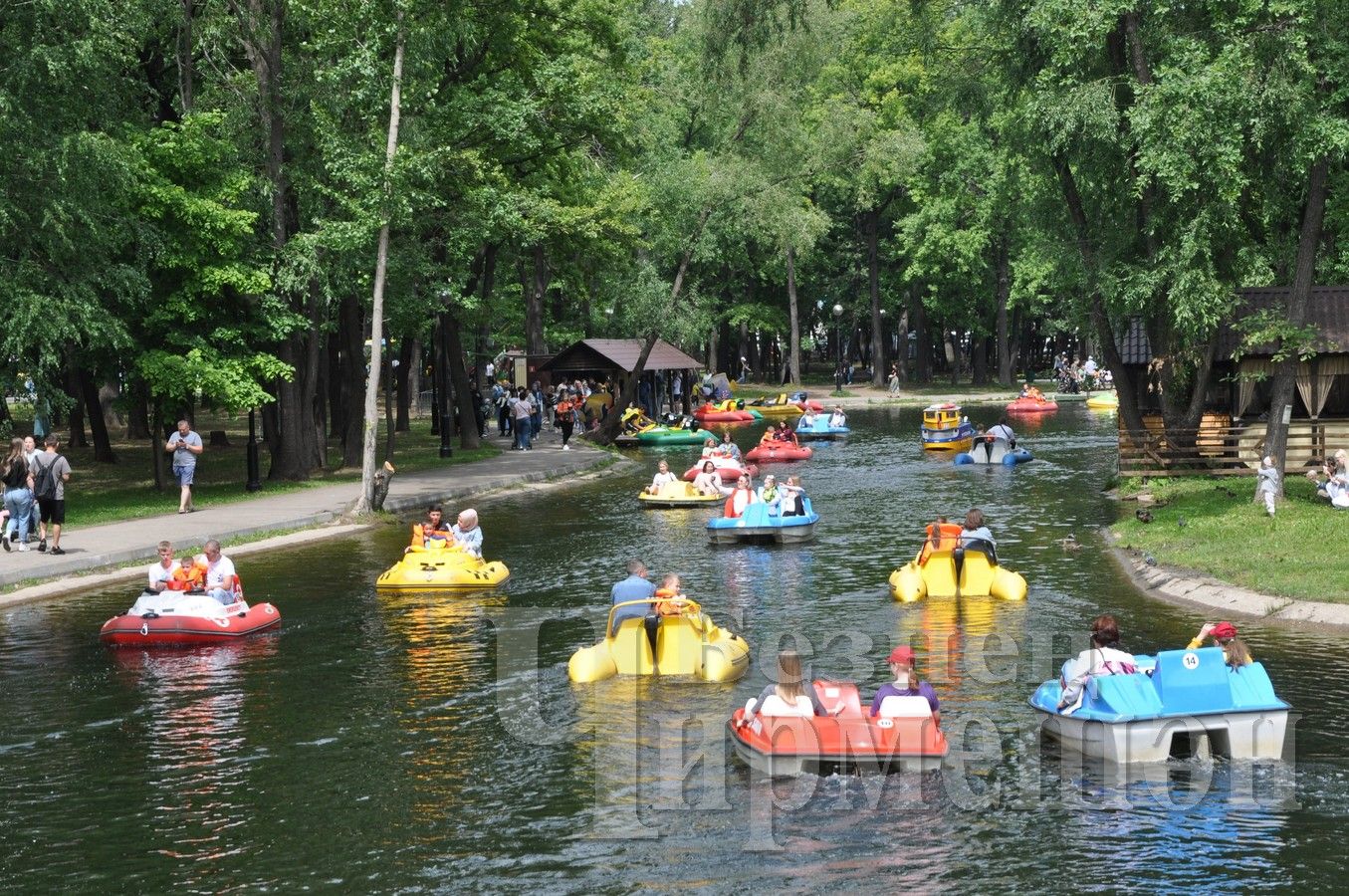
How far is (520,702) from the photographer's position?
17.4 m

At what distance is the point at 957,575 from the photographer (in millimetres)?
23406

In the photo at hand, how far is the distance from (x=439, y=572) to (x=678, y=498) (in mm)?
12221

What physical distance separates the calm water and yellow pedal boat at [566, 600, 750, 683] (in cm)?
23

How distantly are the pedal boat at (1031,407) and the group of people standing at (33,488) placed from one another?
53.3 meters

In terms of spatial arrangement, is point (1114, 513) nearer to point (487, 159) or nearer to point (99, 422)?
point (487, 159)

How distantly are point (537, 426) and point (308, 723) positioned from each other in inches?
1551

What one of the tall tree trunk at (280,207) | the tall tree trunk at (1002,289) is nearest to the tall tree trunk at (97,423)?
the tall tree trunk at (280,207)

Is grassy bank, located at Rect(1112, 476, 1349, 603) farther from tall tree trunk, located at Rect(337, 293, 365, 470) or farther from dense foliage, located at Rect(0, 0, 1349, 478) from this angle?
tall tree trunk, located at Rect(337, 293, 365, 470)

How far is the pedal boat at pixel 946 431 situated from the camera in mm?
51938

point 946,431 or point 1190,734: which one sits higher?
point 946,431

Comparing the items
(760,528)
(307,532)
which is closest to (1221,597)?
(760,528)

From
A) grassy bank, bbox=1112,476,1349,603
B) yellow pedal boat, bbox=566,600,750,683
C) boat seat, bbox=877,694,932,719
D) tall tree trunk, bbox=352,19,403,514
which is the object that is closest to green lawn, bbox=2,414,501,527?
tall tree trunk, bbox=352,19,403,514

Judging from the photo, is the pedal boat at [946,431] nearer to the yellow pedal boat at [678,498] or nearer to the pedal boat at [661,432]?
the pedal boat at [661,432]

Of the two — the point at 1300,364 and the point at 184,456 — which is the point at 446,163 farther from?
the point at 1300,364
